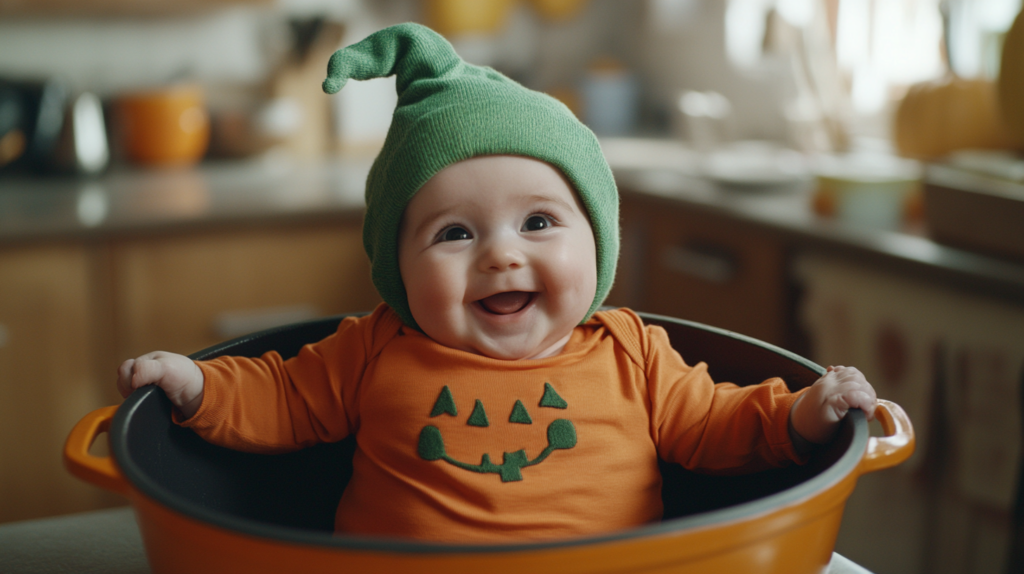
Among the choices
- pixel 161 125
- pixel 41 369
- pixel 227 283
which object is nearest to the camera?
pixel 41 369

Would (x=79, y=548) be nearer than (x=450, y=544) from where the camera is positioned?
No

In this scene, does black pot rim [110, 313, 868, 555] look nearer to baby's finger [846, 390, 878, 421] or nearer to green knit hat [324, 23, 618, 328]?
baby's finger [846, 390, 878, 421]

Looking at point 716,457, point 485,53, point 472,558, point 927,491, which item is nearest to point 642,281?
point 927,491

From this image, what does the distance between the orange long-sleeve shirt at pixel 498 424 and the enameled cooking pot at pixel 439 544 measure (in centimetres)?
2

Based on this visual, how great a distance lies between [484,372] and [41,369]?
1259 millimetres

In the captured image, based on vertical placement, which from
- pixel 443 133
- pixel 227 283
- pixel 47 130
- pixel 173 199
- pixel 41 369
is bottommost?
pixel 41 369

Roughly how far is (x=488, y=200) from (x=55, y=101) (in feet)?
5.65

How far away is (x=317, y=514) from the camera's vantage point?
68 centimetres

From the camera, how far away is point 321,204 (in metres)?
1.76

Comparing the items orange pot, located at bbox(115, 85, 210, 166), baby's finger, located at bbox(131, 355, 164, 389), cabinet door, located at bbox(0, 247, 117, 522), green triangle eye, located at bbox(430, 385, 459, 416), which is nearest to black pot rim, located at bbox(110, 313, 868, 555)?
baby's finger, located at bbox(131, 355, 164, 389)

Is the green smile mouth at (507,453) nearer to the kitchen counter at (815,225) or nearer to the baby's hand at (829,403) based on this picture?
the baby's hand at (829,403)

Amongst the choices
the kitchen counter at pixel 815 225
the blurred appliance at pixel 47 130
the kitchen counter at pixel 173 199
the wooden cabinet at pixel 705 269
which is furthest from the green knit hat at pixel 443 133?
the blurred appliance at pixel 47 130

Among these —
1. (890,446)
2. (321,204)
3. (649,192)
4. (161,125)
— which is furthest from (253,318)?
(890,446)

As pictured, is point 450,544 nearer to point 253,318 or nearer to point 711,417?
point 711,417
